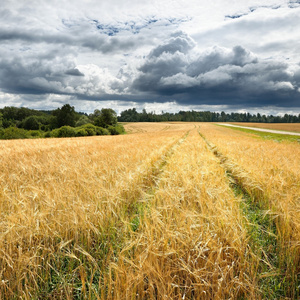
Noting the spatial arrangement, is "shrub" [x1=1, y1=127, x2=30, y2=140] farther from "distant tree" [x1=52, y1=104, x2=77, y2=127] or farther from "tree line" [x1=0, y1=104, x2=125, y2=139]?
"distant tree" [x1=52, y1=104, x2=77, y2=127]

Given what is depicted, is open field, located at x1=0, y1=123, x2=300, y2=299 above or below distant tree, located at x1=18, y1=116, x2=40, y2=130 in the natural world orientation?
below

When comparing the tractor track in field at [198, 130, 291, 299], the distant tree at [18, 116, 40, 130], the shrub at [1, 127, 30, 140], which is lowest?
the tractor track in field at [198, 130, 291, 299]

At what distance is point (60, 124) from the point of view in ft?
276

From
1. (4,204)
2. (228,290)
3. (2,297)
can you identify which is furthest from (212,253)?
(4,204)

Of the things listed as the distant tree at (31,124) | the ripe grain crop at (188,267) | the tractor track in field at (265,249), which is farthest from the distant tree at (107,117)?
the ripe grain crop at (188,267)

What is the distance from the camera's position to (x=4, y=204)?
3.39m

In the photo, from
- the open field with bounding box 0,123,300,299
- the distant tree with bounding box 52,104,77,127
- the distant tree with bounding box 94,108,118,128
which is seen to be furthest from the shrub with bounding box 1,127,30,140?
the open field with bounding box 0,123,300,299

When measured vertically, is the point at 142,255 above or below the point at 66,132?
below

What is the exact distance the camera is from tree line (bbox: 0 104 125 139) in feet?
148

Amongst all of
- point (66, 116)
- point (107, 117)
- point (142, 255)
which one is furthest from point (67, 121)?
point (142, 255)

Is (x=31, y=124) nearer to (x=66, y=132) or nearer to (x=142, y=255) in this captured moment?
(x=66, y=132)

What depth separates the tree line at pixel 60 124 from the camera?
4509 centimetres

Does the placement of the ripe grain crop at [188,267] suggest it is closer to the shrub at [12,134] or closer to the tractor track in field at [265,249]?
the tractor track in field at [265,249]

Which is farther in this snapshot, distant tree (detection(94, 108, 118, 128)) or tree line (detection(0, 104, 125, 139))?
distant tree (detection(94, 108, 118, 128))
